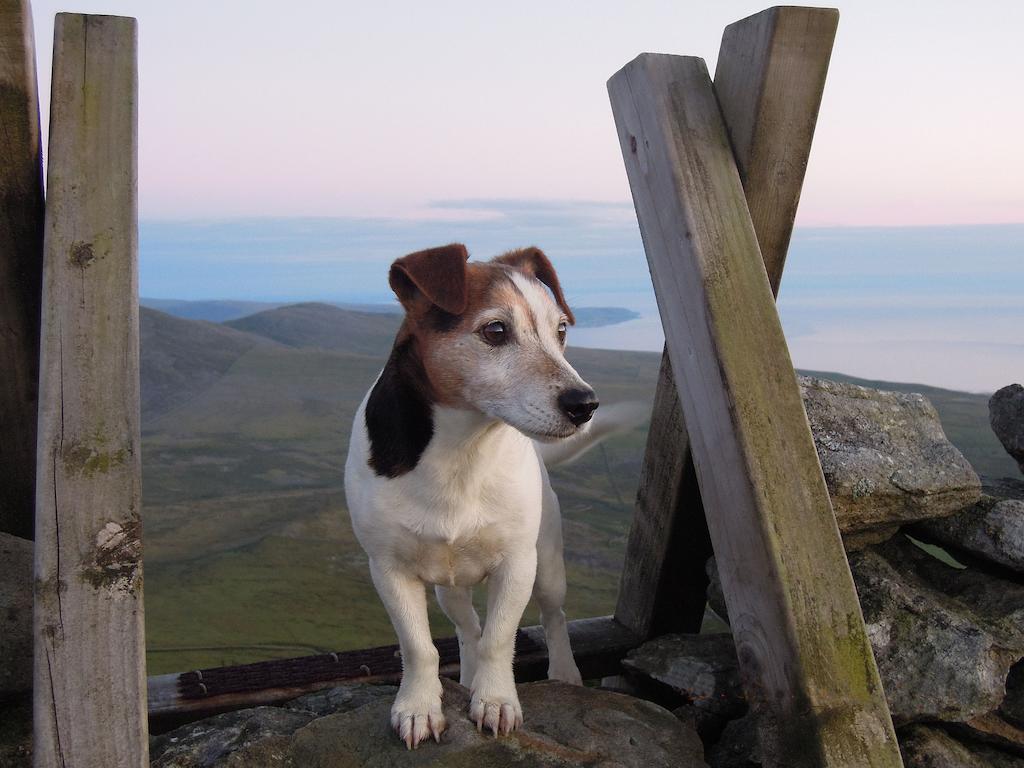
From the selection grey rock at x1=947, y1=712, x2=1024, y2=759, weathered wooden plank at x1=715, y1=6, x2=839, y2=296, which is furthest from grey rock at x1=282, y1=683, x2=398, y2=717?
weathered wooden plank at x1=715, y1=6, x2=839, y2=296

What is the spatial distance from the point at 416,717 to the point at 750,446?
1.66 meters

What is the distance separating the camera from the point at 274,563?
31.5 feet

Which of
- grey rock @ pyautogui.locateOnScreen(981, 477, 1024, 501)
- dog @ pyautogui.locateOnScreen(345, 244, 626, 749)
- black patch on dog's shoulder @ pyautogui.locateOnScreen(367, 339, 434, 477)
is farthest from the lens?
grey rock @ pyautogui.locateOnScreen(981, 477, 1024, 501)

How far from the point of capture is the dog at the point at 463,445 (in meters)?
3.64

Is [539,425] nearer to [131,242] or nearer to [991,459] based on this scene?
[131,242]

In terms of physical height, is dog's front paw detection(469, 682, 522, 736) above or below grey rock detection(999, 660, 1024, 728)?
above

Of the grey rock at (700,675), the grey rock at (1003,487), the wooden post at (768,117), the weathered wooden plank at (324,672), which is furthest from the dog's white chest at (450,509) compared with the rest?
the grey rock at (1003,487)

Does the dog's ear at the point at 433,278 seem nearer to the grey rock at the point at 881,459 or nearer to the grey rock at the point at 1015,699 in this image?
the grey rock at the point at 881,459

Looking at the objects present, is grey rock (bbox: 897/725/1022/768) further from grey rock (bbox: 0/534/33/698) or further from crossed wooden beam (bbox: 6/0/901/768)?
grey rock (bbox: 0/534/33/698)

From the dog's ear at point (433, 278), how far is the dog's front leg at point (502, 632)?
1117 mm

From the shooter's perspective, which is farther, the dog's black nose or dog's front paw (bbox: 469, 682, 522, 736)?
dog's front paw (bbox: 469, 682, 522, 736)

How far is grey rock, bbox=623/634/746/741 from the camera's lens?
491 centimetres

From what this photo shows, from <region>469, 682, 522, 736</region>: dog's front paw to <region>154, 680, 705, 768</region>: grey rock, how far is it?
38 millimetres

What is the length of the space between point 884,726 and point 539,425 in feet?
5.34
